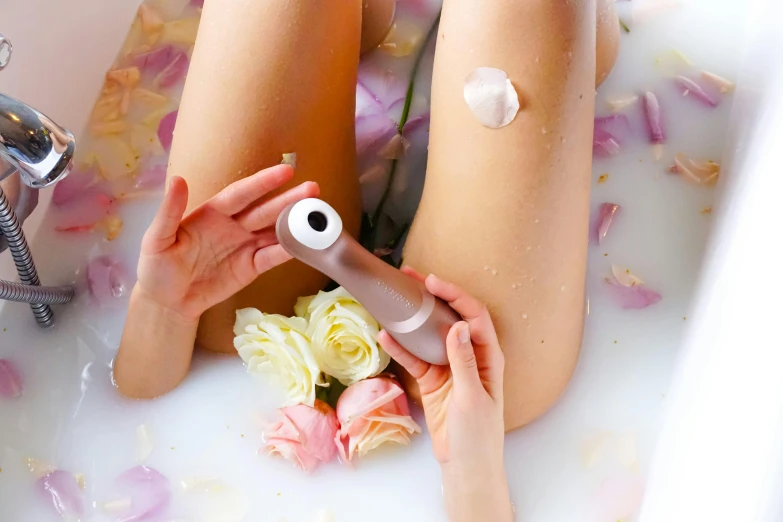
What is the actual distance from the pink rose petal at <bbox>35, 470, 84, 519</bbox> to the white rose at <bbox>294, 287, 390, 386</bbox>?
32cm

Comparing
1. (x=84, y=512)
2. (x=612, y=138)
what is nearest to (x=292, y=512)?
(x=84, y=512)

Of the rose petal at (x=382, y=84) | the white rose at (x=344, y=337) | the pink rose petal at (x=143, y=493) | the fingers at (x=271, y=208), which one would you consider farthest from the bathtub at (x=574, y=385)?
the rose petal at (x=382, y=84)

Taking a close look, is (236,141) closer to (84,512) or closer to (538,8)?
(538,8)

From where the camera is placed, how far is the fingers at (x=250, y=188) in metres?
0.76

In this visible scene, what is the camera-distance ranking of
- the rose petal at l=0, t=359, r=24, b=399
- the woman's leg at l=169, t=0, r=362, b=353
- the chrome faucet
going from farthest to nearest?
the rose petal at l=0, t=359, r=24, b=399, the woman's leg at l=169, t=0, r=362, b=353, the chrome faucet

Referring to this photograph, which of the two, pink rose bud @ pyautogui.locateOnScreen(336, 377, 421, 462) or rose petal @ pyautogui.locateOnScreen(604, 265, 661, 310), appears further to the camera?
rose petal @ pyautogui.locateOnScreen(604, 265, 661, 310)

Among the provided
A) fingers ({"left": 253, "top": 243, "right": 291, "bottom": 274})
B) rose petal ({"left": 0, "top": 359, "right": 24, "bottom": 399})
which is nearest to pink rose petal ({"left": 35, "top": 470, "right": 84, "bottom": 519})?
rose petal ({"left": 0, "top": 359, "right": 24, "bottom": 399})

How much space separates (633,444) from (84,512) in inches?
24.6

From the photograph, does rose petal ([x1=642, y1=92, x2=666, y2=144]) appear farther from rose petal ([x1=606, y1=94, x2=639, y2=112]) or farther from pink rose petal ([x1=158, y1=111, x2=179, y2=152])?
pink rose petal ([x1=158, y1=111, x2=179, y2=152])

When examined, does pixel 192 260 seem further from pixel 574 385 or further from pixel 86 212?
pixel 574 385

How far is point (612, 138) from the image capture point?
1.04 m

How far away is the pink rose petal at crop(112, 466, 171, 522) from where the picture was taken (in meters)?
0.83

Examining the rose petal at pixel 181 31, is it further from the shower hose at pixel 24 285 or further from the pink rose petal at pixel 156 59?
the shower hose at pixel 24 285

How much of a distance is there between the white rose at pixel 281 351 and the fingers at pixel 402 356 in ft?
0.33
